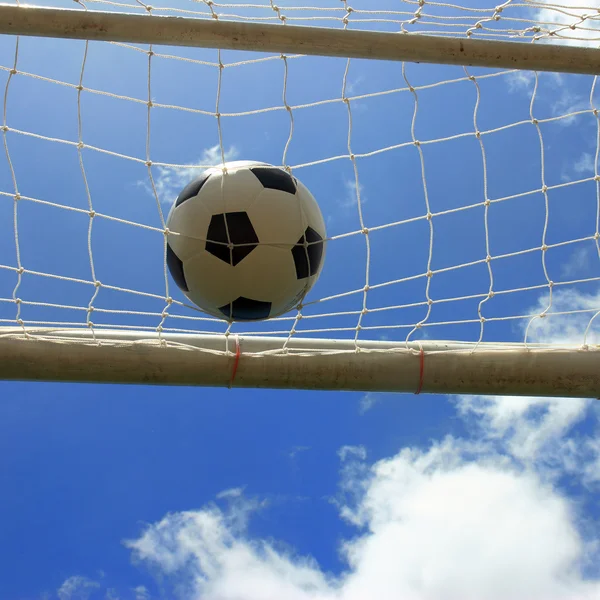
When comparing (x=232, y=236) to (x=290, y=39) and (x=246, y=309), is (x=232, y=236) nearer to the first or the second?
(x=246, y=309)

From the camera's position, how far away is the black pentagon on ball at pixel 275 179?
2.37 metres

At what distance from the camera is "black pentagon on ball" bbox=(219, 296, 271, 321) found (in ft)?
7.80

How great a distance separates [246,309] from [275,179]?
1.49ft

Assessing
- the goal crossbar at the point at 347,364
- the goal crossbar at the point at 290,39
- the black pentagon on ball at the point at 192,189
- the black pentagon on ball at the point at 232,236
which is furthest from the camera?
the goal crossbar at the point at 347,364

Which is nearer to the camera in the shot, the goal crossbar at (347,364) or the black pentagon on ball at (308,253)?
the black pentagon on ball at (308,253)

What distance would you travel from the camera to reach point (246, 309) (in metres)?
2.40

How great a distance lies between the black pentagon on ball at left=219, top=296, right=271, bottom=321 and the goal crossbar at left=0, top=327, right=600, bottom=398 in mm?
242

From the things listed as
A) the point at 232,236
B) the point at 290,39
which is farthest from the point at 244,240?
the point at 290,39

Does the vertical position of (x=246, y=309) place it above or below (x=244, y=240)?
below

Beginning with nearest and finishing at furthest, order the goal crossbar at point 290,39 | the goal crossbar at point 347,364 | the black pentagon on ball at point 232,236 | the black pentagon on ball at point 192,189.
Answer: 1. the goal crossbar at point 290,39
2. the black pentagon on ball at point 232,236
3. the black pentagon on ball at point 192,189
4. the goal crossbar at point 347,364

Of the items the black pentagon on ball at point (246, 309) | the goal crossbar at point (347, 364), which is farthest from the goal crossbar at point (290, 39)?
the goal crossbar at point (347, 364)

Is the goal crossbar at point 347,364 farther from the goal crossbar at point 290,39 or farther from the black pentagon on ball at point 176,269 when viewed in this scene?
the goal crossbar at point 290,39

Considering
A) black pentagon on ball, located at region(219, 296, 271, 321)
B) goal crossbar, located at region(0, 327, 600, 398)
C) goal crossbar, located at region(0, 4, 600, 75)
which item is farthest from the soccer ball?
goal crossbar, located at region(0, 4, 600, 75)

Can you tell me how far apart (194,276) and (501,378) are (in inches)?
48.1
